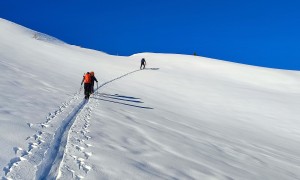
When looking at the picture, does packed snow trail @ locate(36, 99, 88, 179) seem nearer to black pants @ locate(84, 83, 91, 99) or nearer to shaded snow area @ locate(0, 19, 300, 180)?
shaded snow area @ locate(0, 19, 300, 180)

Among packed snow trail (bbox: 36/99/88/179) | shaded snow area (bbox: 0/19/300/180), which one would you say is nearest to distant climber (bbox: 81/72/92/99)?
shaded snow area (bbox: 0/19/300/180)

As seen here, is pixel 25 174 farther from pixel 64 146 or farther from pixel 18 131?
pixel 18 131

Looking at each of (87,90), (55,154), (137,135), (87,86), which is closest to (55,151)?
(55,154)

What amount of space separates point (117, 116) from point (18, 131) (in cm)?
550

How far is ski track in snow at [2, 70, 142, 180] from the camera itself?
20.9 feet

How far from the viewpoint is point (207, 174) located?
8.38m

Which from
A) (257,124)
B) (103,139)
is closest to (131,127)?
(103,139)

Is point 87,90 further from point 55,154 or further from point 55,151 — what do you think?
point 55,154

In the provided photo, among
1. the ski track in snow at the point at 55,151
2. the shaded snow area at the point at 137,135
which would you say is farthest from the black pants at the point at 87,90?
the ski track in snow at the point at 55,151

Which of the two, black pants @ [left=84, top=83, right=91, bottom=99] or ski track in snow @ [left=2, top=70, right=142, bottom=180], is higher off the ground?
black pants @ [left=84, top=83, right=91, bottom=99]

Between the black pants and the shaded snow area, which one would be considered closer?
the shaded snow area

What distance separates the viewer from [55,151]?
25.2 feet

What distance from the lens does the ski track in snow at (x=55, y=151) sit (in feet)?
20.9

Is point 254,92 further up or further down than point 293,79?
further down
